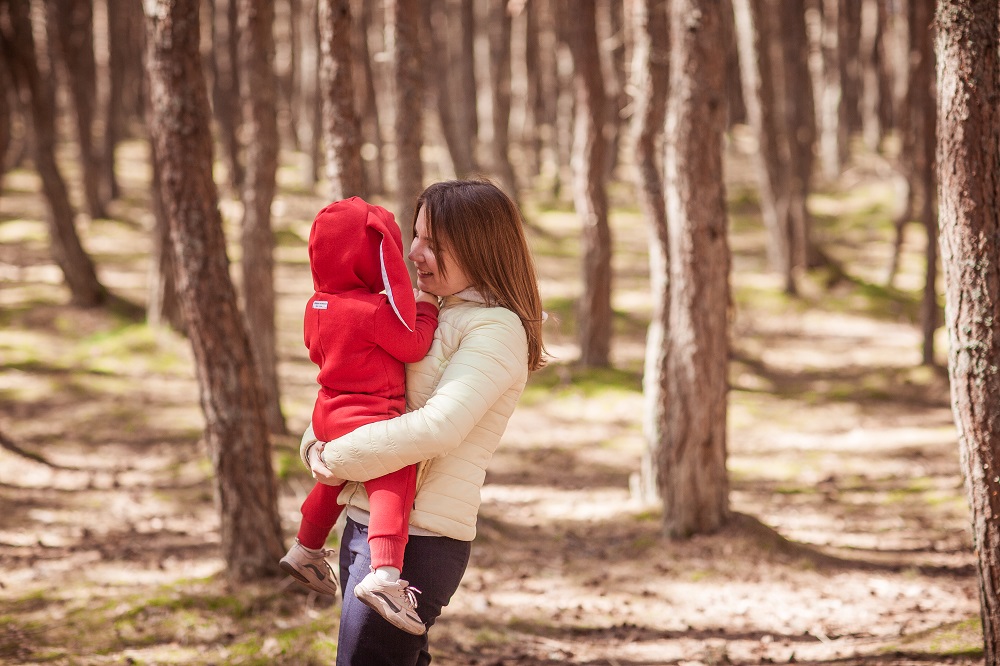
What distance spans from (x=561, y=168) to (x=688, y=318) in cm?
1561

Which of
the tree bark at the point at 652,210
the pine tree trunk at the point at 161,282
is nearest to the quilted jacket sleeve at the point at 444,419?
the tree bark at the point at 652,210

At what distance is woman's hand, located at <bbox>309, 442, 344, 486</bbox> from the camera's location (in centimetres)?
236

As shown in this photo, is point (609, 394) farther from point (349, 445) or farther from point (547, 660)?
point (349, 445)

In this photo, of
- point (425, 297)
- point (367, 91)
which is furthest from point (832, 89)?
point (425, 297)

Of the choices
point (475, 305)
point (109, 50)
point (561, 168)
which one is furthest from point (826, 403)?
point (109, 50)

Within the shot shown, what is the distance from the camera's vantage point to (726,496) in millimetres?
6645

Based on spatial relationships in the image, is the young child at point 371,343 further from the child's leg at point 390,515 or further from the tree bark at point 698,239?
the tree bark at point 698,239

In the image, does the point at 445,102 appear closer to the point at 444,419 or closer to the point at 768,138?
the point at 768,138

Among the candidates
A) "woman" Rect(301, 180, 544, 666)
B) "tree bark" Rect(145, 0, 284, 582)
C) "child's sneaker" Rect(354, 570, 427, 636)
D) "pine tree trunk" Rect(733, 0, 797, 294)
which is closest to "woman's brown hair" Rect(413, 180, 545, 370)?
"woman" Rect(301, 180, 544, 666)

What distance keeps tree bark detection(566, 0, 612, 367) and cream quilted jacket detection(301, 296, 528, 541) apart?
348 inches

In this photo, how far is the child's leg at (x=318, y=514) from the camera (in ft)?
8.42

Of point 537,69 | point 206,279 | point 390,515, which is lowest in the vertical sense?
point 390,515

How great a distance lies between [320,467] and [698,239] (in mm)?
4486

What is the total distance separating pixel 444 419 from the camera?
2203 mm
